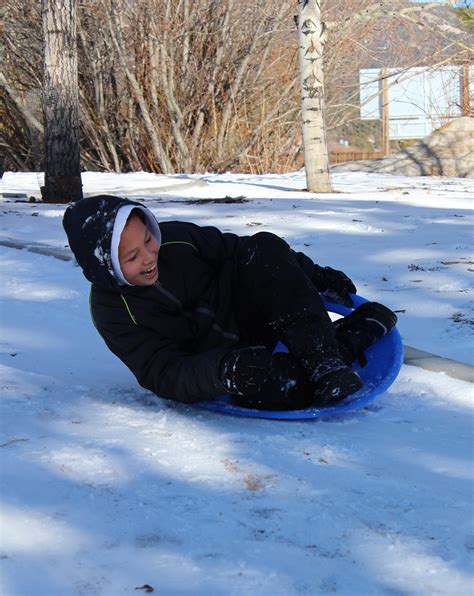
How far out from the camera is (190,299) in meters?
2.34

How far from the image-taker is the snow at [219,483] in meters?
1.34

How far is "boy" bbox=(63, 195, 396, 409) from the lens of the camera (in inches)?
83.2

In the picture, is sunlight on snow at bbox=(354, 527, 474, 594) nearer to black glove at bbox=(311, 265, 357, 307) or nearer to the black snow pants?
the black snow pants

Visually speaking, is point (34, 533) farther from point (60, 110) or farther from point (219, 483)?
point (60, 110)

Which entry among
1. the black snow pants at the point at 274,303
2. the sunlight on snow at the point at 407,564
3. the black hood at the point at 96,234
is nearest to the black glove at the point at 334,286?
the black snow pants at the point at 274,303

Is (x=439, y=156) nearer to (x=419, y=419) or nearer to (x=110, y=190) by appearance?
(x=110, y=190)

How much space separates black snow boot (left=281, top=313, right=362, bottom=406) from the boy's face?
36 centimetres

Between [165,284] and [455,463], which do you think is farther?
[165,284]

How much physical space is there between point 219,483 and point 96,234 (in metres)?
0.72

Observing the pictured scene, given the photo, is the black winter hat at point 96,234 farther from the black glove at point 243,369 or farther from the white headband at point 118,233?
the black glove at point 243,369

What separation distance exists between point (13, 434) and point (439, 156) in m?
10.6

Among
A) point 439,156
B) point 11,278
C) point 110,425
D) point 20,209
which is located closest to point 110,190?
point 20,209

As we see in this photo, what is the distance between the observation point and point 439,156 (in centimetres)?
1185

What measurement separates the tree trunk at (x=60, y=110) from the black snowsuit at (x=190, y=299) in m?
4.94
